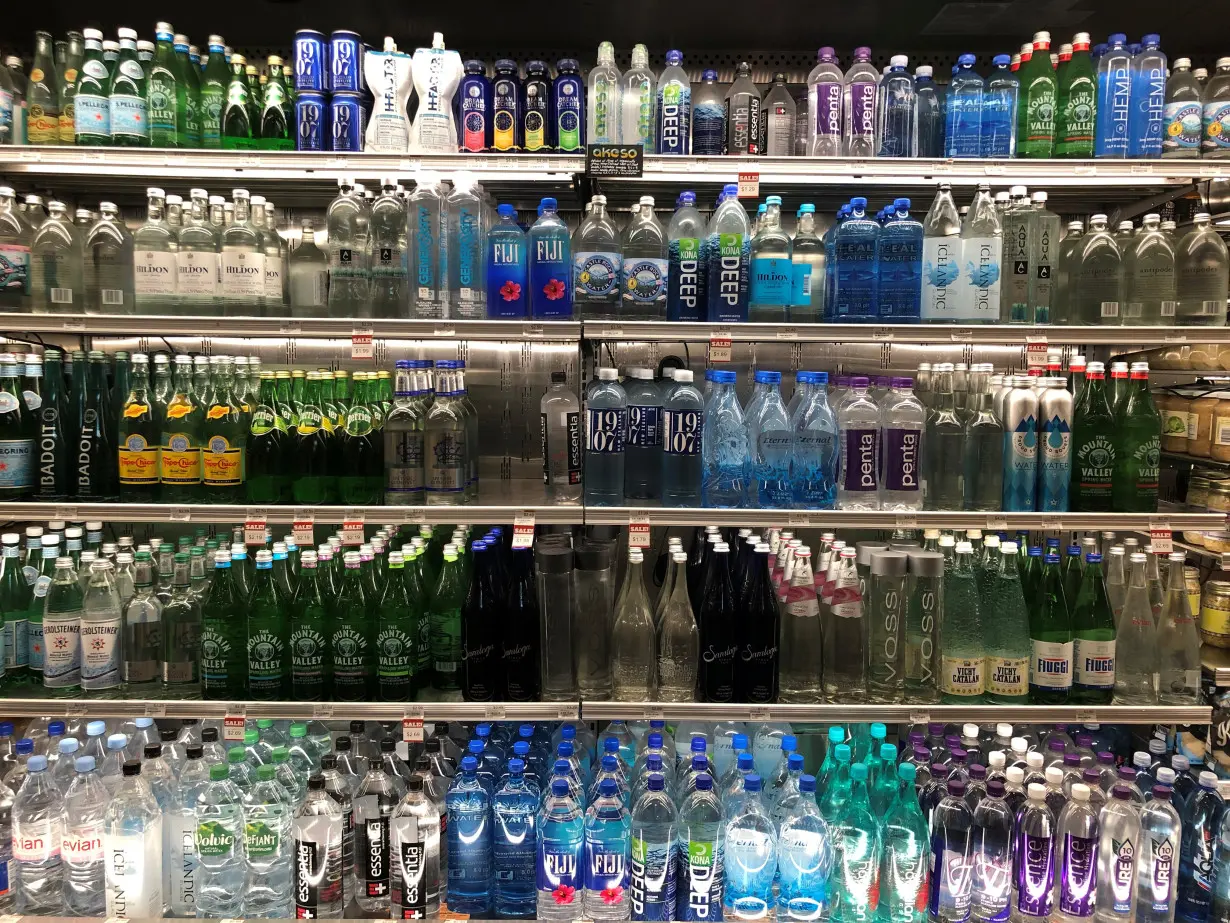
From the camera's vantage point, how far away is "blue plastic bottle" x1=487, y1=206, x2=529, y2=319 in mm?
2471

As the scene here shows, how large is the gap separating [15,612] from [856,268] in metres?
3.04

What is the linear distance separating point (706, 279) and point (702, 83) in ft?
2.28

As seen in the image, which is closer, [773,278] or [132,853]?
[132,853]

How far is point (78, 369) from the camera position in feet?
8.77

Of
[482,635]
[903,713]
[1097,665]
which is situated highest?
[482,635]

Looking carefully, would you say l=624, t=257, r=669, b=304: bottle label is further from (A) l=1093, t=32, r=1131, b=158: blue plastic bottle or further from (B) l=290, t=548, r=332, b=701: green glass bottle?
(A) l=1093, t=32, r=1131, b=158: blue plastic bottle

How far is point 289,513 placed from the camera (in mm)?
2387

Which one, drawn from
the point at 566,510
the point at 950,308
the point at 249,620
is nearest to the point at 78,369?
the point at 249,620

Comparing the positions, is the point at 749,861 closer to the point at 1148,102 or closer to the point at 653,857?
the point at 653,857

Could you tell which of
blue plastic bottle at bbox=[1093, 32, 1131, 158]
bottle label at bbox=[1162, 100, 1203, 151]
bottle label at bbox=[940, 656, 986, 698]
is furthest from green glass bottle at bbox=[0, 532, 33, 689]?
bottle label at bbox=[1162, 100, 1203, 151]

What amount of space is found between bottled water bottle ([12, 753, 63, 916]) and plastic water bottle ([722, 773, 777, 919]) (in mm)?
2049

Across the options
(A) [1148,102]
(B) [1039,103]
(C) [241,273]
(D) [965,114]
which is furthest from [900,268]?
(C) [241,273]

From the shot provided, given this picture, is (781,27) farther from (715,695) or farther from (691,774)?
(691,774)

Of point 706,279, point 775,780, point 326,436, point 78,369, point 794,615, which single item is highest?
point 706,279
